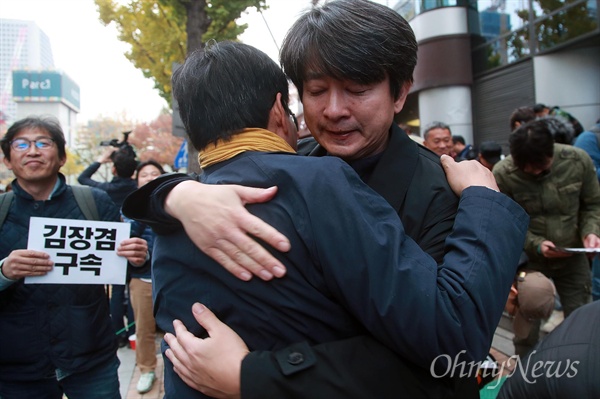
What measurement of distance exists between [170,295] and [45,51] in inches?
3614

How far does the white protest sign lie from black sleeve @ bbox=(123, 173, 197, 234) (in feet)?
3.92

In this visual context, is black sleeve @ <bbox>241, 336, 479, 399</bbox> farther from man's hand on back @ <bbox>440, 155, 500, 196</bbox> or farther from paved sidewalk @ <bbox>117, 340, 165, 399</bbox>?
paved sidewalk @ <bbox>117, 340, 165, 399</bbox>

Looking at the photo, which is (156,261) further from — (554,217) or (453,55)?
(453,55)

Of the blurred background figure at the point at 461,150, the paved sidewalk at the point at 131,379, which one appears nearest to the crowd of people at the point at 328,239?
the paved sidewalk at the point at 131,379

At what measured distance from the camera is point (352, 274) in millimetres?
1065

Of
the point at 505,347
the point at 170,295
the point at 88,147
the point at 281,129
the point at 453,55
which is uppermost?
the point at 88,147

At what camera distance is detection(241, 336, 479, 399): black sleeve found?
3.61 ft

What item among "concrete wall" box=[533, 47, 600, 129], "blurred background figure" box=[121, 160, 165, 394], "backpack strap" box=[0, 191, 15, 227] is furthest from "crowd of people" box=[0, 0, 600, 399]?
"concrete wall" box=[533, 47, 600, 129]

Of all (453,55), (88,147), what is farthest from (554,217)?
(88,147)

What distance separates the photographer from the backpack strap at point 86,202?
8.88ft

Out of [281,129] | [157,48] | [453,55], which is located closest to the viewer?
[281,129]

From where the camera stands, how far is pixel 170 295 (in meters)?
1.26

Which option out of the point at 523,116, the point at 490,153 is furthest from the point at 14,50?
the point at 523,116

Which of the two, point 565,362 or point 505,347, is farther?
point 505,347
